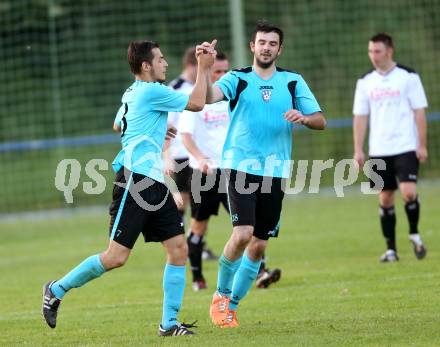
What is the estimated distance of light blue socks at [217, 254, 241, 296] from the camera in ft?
26.1

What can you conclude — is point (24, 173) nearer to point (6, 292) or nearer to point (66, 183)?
point (66, 183)

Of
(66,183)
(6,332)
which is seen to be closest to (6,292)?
(6,332)

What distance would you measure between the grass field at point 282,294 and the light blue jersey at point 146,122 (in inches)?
48.6

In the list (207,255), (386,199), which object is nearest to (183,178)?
(207,255)

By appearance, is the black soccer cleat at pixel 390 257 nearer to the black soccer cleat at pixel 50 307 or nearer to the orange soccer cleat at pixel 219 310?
the orange soccer cleat at pixel 219 310

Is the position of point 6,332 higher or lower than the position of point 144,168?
lower

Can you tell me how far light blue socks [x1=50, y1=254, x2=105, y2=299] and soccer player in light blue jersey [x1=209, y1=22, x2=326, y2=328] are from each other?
105 centimetres

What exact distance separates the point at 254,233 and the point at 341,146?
14.2 meters

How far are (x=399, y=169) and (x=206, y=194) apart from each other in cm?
221

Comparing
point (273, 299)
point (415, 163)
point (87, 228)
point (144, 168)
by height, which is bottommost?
point (87, 228)

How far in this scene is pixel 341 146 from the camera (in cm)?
2206

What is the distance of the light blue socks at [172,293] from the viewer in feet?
24.2

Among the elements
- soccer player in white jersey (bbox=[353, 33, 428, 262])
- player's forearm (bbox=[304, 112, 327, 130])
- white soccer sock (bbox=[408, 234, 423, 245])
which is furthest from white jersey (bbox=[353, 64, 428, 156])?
Answer: player's forearm (bbox=[304, 112, 327, 130])

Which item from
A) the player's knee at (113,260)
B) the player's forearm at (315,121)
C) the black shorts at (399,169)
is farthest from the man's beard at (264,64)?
the black shorts at (399,169)
